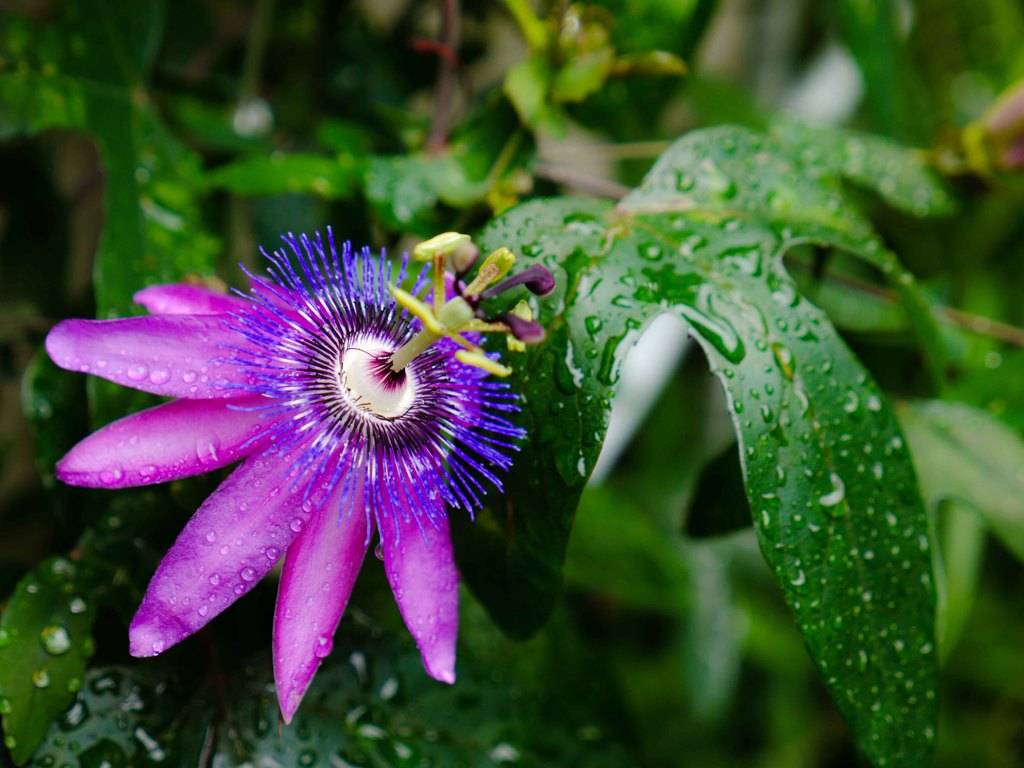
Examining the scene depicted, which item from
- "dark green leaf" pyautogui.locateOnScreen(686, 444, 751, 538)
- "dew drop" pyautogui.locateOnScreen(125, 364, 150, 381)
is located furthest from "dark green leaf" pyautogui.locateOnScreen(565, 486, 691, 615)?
"dew drop" pyautogui.locateOnScreen(125, 364, 150, 381)

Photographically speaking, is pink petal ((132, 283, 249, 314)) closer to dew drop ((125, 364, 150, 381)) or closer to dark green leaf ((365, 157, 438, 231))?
dew drop ((125, 364, 150, 381))

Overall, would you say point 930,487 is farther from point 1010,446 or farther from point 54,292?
point 54,292

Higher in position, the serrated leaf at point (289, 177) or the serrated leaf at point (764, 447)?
the serrated leaf at point (289, 177)

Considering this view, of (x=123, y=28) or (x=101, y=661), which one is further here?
(x=123, y=28)

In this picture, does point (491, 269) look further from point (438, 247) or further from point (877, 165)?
point (877, 165)

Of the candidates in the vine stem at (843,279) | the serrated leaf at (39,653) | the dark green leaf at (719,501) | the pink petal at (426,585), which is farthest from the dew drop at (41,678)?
the vine stem at (843,279)

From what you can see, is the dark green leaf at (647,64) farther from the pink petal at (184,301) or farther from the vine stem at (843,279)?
the pink petal at (184,301)

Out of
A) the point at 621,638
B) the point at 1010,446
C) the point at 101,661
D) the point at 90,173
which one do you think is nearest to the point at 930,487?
the point at 1010,446
